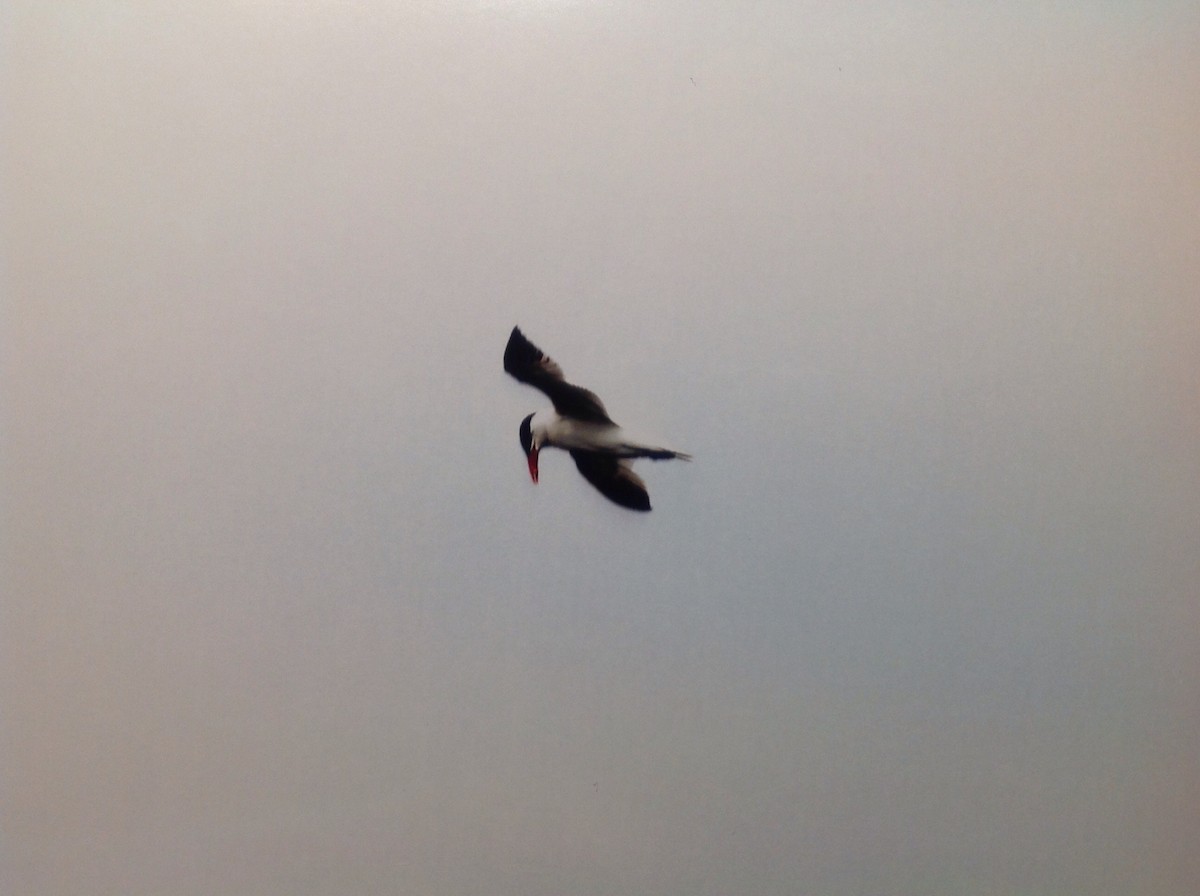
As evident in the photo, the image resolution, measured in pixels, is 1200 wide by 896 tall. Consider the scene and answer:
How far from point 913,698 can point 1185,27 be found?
108cm

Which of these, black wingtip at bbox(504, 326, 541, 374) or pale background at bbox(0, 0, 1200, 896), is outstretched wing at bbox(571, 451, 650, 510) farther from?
black wingtip at bbox(504, 326, 541, 374)

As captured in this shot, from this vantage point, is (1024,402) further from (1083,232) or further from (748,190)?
(748,190)

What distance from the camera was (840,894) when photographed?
1219 mm

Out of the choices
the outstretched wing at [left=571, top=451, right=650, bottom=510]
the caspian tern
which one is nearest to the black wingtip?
the caspian tern

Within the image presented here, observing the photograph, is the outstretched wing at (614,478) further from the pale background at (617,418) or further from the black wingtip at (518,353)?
the black wingtip at (518,353)

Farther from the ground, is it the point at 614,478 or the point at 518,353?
the point at 518,353

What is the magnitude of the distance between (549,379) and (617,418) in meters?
0.11

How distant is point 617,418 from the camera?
1198 millimetres

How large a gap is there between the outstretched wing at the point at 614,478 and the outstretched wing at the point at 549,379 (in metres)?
0.06

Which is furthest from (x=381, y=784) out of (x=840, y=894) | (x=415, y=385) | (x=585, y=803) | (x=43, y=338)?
(x=43, y=338)

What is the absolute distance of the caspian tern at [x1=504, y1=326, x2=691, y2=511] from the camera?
119 centimetres

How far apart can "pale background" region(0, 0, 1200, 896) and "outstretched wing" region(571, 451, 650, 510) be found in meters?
0.04

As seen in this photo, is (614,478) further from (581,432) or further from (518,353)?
(518,353)

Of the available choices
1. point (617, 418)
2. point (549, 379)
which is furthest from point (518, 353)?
point (617, 418)
